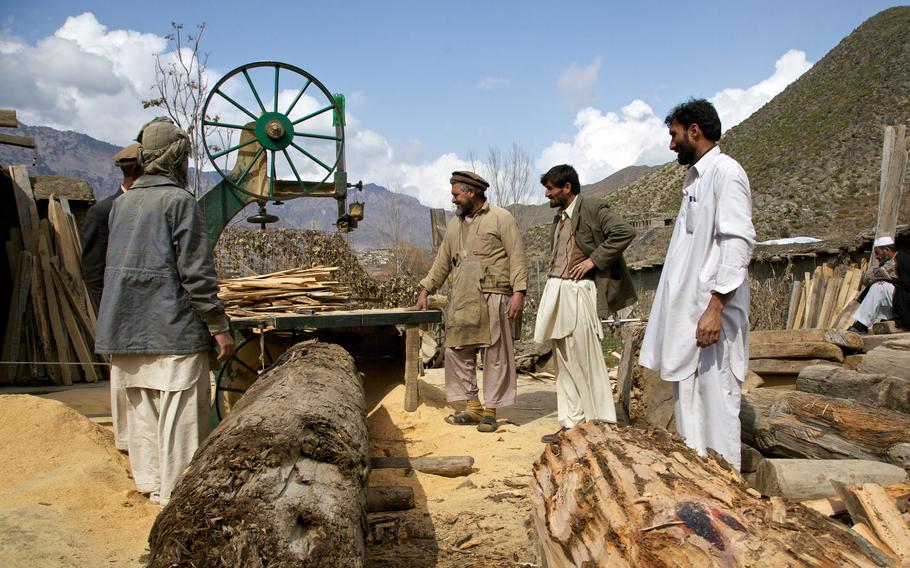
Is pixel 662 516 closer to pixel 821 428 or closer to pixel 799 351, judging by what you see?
pixel 821 428

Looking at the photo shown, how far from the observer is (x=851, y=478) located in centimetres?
299

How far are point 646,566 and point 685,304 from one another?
176cm

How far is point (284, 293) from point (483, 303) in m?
1.61

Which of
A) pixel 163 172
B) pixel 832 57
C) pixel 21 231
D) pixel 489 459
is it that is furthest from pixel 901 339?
pixel 832 57

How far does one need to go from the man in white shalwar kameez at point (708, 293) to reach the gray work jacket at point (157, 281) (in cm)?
235

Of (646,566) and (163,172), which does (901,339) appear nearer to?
(646,566)

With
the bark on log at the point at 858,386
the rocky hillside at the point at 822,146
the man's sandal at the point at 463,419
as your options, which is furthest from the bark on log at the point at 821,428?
the rocky hillside at the point at 822,146

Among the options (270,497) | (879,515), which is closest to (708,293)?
(879,515)

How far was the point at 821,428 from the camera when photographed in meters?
3.72

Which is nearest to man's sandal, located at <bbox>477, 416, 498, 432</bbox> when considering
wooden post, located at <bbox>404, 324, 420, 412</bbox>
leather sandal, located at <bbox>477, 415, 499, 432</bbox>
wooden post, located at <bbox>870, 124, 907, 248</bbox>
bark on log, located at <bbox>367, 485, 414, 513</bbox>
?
leather sandal, located at <bbox>477, 415, 499, 432</bbox>

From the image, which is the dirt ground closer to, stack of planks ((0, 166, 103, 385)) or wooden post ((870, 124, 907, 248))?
stack of planks ((0, 166, 103, 385))

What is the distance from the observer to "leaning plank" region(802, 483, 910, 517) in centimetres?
255

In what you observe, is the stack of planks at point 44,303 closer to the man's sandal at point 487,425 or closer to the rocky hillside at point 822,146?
the man's sandal at point 487,425

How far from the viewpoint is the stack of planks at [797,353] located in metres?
5.35
